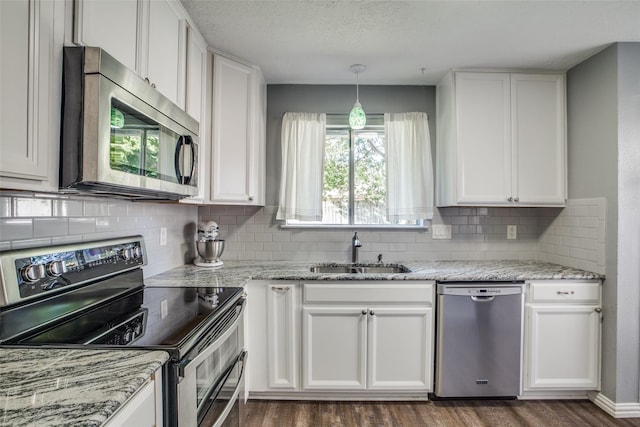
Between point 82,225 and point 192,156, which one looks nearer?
point 82,225

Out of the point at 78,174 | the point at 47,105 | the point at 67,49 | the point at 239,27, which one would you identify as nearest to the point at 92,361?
the point at 78,174

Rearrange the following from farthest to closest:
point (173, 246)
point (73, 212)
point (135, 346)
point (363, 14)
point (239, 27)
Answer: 1. point (173, 246)
2. point (239, 27)
3. point (363, 14)
4. point (73, 212)
5. point (135, 346)

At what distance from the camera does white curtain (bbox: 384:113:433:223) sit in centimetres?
267

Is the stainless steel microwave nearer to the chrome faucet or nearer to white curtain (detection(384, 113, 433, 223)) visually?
the chrome faucet

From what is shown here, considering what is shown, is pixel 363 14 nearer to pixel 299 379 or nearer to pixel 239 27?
pixel 239 27

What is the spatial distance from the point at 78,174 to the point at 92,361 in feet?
1.76

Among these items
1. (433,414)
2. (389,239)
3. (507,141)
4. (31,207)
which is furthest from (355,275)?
(31,207)

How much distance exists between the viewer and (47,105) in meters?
0.92

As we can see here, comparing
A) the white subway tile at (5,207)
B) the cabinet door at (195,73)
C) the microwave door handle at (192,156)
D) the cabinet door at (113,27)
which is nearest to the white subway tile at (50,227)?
the white subway tile at (5,207)

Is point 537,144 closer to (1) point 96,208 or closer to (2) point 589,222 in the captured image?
(2) point 589,222

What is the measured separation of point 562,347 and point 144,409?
8.09 ft

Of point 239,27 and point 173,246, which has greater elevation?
point 239,27

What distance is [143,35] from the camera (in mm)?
1385

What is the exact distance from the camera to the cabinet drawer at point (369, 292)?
2104 millimetres
